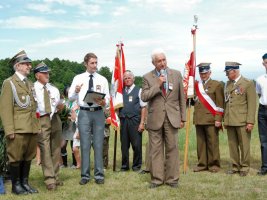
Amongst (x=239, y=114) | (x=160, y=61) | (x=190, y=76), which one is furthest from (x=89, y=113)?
(x=239, y=114)

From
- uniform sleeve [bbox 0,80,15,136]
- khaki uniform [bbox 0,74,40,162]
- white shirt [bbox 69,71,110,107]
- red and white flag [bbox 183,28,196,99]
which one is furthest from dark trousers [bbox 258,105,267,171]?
uniform sleeve [bbox 0,80,15,136]

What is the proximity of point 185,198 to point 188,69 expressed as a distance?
295 cm

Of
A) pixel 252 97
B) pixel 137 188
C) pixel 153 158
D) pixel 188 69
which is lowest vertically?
pixel 137 188

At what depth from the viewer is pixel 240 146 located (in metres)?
8.19

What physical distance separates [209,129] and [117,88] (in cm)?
206

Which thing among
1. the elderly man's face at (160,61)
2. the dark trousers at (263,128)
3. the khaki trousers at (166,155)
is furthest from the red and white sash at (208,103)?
the elderly man's face at (160,61)

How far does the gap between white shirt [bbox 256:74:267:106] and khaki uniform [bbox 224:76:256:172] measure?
19 cm

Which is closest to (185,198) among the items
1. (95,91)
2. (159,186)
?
(159,186)

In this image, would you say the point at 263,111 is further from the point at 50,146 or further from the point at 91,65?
the point at 50,146

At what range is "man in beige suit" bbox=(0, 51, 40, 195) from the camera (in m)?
6.36

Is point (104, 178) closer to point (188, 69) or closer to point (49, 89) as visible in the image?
point (49, 89)

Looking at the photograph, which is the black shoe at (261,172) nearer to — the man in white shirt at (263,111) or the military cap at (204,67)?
the man in white shirt at (263,111)

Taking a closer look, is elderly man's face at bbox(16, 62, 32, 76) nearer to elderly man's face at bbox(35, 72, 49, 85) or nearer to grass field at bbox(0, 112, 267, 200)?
elderly man's face at bbox(35, 72, 49, 85)

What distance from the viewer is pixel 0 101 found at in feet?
21.0
